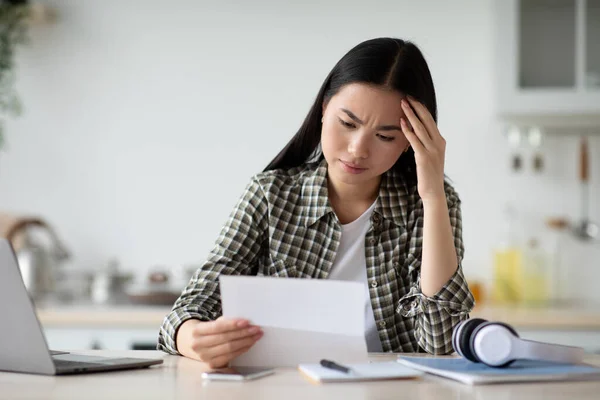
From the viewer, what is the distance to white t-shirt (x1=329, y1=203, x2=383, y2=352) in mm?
1800

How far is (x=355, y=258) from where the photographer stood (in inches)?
72.2

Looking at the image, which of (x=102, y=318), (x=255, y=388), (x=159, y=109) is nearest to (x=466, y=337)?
(x=255, y=388)

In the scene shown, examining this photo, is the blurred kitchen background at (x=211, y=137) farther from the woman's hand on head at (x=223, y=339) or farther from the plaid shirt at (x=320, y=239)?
the woman's hand on head at (x=223, y=339)

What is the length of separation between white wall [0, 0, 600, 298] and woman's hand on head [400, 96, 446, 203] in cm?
183

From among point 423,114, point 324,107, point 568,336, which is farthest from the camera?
point 568,336

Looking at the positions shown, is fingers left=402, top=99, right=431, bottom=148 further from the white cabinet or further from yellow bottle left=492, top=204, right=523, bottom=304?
yellow bottle left=492, top=204, right=523, bottom=304

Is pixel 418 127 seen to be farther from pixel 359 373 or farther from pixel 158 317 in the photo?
pixel 158 317

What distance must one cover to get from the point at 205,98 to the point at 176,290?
0.85 meters

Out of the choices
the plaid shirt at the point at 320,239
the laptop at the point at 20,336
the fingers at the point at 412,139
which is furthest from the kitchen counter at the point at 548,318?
the laptop at the point at 20,336

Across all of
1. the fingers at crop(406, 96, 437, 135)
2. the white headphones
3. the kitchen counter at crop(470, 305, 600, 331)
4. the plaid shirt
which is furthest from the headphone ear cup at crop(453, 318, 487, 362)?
the kitchen counter at crop(470, 305, 600, 331)

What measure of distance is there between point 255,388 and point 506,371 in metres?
0.38

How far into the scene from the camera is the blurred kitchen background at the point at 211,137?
11.0ft

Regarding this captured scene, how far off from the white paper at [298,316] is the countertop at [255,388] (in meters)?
0.05

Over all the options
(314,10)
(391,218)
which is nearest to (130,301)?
(314,10)
